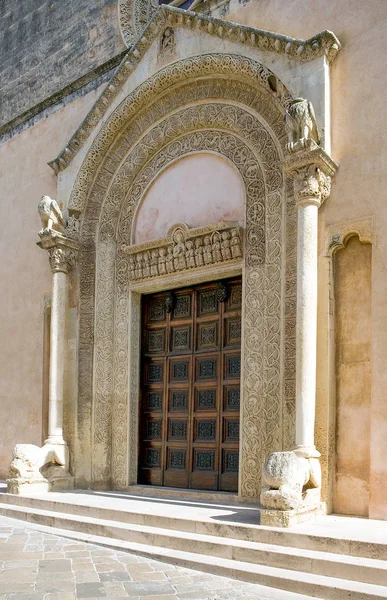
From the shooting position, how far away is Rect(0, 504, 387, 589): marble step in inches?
195

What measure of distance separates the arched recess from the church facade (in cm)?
2

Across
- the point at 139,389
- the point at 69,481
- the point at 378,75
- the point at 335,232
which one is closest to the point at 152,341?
A: the point at 139,389

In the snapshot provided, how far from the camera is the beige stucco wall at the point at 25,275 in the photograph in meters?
9.94

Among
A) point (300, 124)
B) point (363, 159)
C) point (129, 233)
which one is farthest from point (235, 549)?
point (129, 233)

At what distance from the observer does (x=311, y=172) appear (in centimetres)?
658

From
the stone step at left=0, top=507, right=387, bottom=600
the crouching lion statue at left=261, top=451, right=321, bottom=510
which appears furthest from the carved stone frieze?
the stone step at left=0, top=507, right=387, bottom=600

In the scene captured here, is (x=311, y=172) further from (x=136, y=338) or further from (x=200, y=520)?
(x=200, y=520)

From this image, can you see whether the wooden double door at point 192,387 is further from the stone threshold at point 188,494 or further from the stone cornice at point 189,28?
the stone cornice at point 189,28

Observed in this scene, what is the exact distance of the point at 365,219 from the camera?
6.43m

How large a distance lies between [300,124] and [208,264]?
Answer: 6.40 feet

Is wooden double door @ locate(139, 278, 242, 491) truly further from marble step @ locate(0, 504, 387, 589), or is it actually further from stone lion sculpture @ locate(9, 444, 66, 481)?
marble step @ locate(0, 504, 387, 589)

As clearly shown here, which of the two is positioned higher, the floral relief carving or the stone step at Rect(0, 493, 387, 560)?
the floral relief carving

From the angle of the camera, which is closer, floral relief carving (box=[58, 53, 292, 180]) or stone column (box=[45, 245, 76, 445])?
floral relief carving (box=[58, 53, 292, 180])

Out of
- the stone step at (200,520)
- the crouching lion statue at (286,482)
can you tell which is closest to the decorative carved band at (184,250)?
the crouching lion statue at (286,482)
